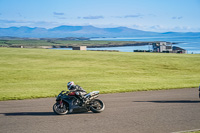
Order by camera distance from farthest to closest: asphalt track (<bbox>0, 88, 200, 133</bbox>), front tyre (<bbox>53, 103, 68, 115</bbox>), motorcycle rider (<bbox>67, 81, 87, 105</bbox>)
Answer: motorcycle rider (<bbox>67, 81, 87, 105</bbox>), front tyre (<bbox>53, 103, 68, 115</bbox>), asphalt track (<bbox>0, 88, 200, 133</bbox>)

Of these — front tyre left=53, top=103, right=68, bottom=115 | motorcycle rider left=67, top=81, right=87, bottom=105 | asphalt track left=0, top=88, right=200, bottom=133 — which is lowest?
asphalt track left=0, top=88, right=200, bottom=133

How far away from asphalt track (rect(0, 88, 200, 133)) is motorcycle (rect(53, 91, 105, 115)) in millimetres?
273

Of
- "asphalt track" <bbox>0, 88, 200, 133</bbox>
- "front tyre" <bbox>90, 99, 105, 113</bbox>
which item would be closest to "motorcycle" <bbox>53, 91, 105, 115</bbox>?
"front tyre" <bbox>90, 99, 105, 113</bbox>

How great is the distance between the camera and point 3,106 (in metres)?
16.1

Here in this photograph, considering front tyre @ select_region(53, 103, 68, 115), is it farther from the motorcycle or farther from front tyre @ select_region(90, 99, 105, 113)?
front tyre @ select_region(90, 99, 105, 113)

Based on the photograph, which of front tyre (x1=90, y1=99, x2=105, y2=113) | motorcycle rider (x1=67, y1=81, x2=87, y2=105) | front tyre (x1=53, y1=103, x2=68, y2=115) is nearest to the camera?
front tyre (x1=53, y1=103, x2=68, y2=115)

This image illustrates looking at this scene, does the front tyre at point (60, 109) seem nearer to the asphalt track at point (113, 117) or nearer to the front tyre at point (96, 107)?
the asphalt track at point (113, 117)

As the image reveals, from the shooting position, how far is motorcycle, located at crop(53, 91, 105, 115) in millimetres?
13469

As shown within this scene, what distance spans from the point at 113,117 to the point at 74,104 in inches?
82.0

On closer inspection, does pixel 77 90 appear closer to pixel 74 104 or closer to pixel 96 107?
pixel 74 104

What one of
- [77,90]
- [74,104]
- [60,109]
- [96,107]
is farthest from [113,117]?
[60,109]

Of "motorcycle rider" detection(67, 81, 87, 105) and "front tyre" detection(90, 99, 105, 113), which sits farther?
"front tyre" detection(90, 99, 105, 113)

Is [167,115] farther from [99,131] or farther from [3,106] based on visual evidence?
[3,106]

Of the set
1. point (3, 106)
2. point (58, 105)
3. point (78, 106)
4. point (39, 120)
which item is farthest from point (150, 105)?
point (3, 106)
